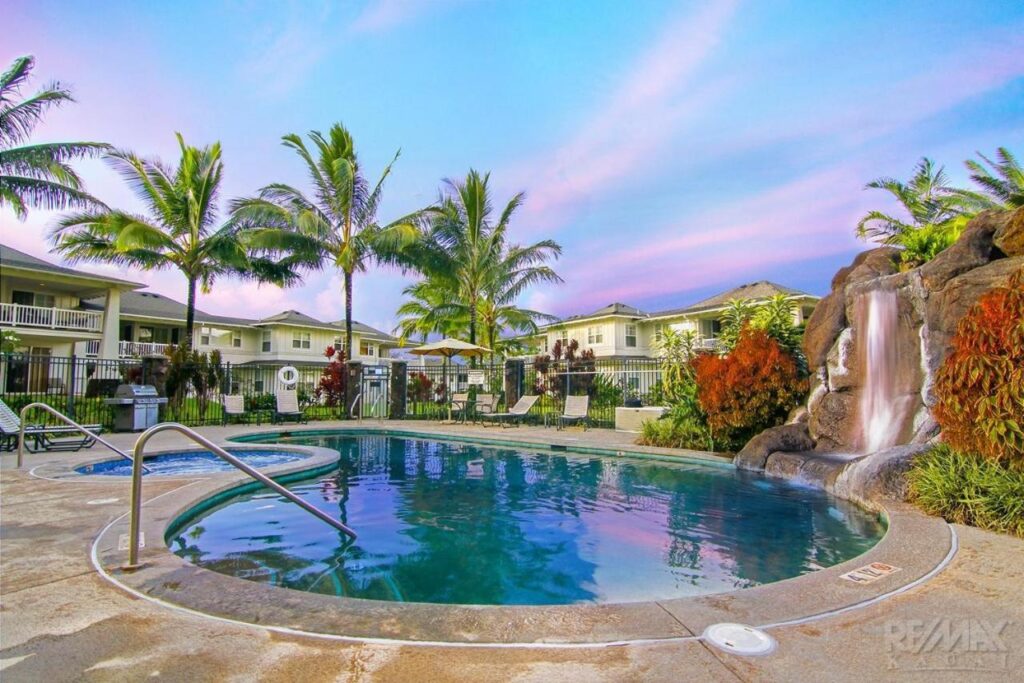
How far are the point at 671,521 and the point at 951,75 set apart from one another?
361 inches

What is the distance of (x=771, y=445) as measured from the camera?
8727 millimetres

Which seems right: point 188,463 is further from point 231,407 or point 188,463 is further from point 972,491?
point 972,491

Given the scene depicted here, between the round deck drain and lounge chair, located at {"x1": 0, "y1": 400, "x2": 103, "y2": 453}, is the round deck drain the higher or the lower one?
the lower one

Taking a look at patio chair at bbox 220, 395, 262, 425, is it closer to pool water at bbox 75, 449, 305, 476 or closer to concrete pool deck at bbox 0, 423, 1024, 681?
pool water at bbox 75, 449, 305, 476

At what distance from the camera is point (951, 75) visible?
9.05 m

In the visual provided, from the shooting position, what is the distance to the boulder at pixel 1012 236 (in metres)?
7.39

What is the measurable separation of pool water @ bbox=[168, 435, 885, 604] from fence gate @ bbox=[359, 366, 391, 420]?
30.4 ft

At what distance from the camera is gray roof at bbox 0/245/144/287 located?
68.5ft

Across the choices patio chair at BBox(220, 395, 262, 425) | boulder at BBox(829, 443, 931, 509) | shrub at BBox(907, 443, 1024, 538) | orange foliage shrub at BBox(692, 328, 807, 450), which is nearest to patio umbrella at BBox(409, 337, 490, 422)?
patio chair at BBox(220, 395, 262, 425)

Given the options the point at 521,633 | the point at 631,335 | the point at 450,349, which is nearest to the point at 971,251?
the point at 521,633

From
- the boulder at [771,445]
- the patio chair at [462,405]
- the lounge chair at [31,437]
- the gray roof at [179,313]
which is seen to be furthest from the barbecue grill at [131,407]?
the gray roof at [179,313]

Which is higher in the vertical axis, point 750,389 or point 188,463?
point 750,389

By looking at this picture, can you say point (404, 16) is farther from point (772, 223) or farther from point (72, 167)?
point (72, 167)

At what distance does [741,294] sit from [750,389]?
2358cm
